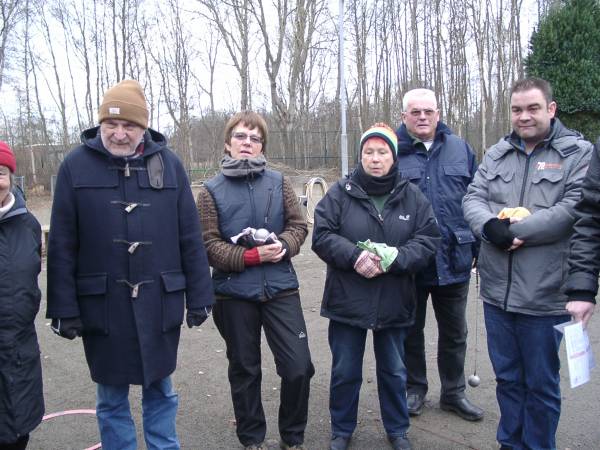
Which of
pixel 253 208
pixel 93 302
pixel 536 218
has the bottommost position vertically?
pixel 93 302

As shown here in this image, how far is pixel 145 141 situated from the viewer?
10.4 feet

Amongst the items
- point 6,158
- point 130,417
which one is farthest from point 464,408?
point 6,158

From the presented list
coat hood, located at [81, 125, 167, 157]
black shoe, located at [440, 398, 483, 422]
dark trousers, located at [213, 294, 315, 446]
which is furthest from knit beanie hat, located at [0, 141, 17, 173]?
black shoe, located at [440, 398, 483, 422]

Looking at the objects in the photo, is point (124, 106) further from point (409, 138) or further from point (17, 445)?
point (409, 138)

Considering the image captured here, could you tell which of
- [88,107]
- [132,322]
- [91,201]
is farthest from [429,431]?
[88,107]

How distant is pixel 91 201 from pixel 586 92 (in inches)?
342

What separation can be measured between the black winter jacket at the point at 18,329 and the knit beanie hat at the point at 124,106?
0.67 meters

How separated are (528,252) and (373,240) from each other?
900 millimetres

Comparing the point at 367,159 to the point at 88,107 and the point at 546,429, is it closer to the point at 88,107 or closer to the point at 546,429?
the point at 546,429

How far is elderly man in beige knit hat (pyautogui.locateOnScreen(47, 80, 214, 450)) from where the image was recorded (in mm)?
2920

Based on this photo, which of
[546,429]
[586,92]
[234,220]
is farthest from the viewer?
[586,92]

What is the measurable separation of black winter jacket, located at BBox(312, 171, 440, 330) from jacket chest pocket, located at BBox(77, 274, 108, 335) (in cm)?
129

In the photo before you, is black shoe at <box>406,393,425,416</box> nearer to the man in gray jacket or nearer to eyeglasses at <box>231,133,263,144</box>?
the man in gray jacket

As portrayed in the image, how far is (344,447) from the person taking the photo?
361 centimetres
